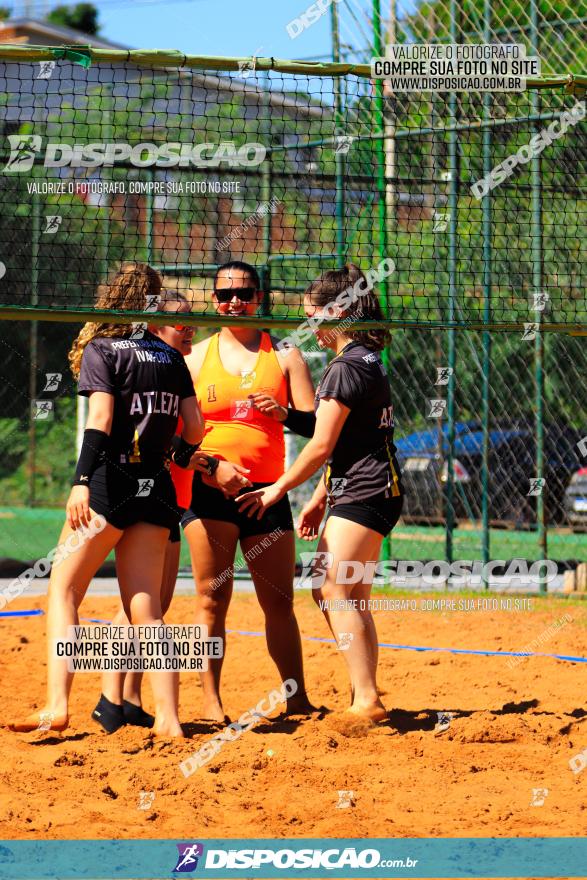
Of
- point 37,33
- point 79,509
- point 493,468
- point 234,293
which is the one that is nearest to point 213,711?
point 79,509

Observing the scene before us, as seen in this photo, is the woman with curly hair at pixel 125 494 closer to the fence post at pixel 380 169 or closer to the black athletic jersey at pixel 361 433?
the black athletic jersey at pixel 361 433

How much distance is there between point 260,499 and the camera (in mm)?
5359

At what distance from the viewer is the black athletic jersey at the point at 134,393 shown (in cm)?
A: 497

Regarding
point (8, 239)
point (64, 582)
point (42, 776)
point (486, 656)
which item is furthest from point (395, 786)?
point (8, 239)

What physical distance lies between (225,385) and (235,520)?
2.27ft

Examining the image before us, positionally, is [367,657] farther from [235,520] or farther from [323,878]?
[323,878]

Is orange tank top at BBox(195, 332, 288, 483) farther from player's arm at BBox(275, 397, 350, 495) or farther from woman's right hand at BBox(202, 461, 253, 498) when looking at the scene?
player's arm at BBox(275, 397, 350, 495)

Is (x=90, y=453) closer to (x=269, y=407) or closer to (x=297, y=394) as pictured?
(x=269, y=407)

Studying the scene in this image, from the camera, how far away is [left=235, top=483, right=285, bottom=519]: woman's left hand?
5.30 m

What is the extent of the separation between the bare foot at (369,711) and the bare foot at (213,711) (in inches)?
27.8

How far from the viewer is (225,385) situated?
5.59 m

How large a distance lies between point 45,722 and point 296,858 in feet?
5.43

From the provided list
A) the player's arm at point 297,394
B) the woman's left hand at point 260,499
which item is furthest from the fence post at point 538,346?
the woman's left hand at point 260,499

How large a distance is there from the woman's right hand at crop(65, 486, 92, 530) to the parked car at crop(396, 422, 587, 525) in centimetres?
595
